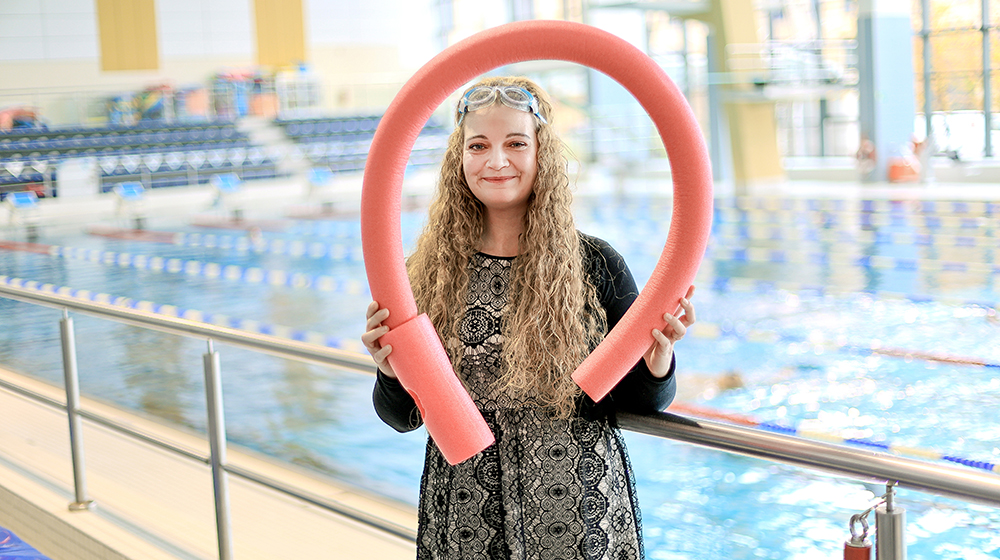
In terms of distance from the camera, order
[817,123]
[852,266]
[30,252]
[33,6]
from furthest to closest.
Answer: [33,6] < [817,123] < [30,252] < [852,266]

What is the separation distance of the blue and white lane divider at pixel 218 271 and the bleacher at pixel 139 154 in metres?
6.06

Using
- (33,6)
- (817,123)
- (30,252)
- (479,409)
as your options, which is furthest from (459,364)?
(33,6)

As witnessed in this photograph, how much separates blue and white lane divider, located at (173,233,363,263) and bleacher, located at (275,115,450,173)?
317 inches

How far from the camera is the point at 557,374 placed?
133 cm

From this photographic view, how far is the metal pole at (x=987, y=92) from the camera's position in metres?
14.5

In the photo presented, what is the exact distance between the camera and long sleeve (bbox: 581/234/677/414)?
1371mm

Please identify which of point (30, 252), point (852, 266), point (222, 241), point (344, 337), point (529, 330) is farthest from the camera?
point (222, 241)

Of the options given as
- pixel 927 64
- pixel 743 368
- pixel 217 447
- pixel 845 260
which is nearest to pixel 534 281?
pixel 217 447

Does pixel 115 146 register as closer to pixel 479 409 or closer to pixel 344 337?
pixel 344 337

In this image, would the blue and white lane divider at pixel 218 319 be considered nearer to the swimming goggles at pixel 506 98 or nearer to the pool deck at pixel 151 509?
the pool deck at pixel 151 509

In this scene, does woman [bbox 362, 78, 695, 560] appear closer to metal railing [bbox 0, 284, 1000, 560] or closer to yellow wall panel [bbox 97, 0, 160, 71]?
metal railing [bbox 0, 284, 1000, 560]

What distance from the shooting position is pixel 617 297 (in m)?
1.39

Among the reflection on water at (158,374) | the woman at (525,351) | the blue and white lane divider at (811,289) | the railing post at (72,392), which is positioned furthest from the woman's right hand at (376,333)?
the blue and white lane divider at (811,289)

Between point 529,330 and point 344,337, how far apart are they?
5605mm
